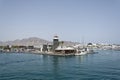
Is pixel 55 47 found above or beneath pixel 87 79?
above

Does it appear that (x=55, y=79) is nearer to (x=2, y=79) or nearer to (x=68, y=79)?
(x=68, y=79)

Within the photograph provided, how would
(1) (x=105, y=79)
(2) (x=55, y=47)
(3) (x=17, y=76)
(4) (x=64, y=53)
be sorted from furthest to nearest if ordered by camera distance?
(2) (x=55, y=47) < (4) (x=64, y=53) < (3) (x=17, y=76) < (1) (x=105, y=79)

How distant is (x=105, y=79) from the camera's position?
3039cm

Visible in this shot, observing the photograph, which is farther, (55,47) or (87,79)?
(55,47)

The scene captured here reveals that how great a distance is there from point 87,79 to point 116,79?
4227mm

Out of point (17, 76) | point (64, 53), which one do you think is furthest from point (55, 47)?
point (17, 76)

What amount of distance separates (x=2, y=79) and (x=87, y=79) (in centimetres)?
1254

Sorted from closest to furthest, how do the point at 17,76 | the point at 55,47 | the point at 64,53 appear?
the point at 17,76 → the point at 64,53 → the point at 55,47

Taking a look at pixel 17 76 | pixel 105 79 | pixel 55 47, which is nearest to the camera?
pixel 105 79

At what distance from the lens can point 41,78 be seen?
31.1 metres

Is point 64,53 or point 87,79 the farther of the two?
point 64,53

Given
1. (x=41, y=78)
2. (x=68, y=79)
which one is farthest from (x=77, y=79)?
(x=41, y=78)

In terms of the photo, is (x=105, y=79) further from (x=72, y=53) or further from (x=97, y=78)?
(x=72, y=53)

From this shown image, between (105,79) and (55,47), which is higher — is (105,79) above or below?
below
